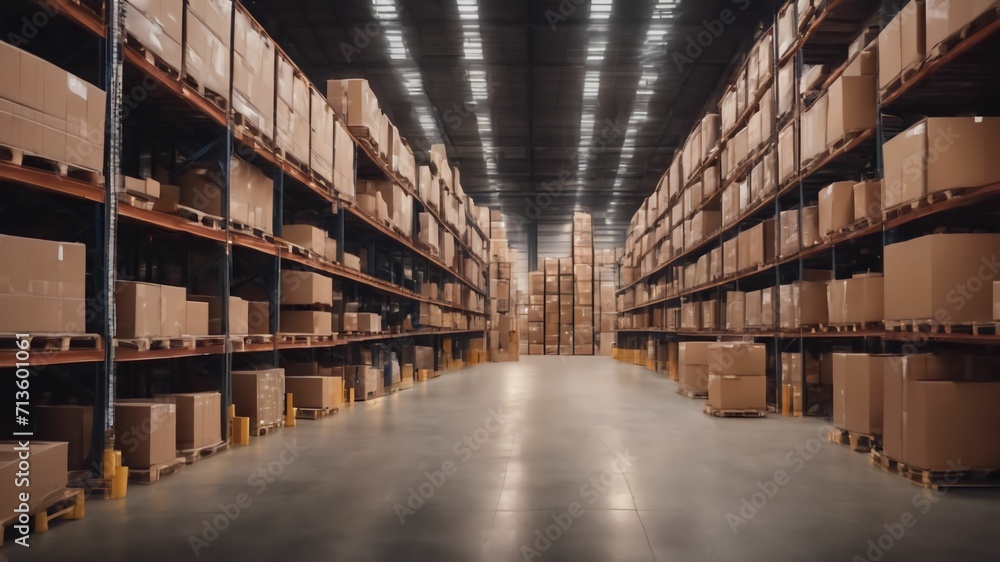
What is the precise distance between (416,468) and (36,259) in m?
A: 2.77

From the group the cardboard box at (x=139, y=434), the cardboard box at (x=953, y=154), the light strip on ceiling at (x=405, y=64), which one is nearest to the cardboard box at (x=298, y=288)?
the cardboard box at (x=139, y=434)

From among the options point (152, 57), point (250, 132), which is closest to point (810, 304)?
point (250, 132)

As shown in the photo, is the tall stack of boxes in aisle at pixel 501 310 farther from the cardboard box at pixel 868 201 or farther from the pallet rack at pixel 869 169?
the cardboard box at pixel 868 201

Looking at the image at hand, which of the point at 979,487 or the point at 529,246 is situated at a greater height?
the point at 529,246

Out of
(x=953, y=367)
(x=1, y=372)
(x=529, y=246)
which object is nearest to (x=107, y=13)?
(x=1, y=372)

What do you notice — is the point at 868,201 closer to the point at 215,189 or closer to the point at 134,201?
the point at 215,189

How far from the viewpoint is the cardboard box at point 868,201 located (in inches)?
244

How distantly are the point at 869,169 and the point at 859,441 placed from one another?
3437 millimetres

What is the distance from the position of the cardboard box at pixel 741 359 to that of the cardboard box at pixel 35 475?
6.78 metres

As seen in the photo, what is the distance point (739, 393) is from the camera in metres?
8.21

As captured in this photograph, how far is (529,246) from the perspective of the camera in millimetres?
31672

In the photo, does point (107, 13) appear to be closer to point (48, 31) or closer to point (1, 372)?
point (48, 31)

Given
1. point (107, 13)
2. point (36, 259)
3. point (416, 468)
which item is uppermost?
point (107, 13)

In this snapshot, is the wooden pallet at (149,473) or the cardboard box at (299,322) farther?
the cardboard box at (299,322)
